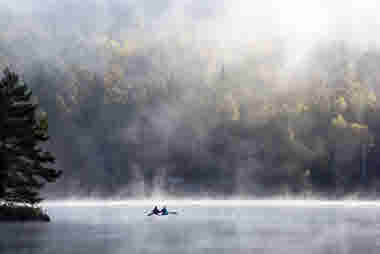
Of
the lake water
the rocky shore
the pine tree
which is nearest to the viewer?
the lake water

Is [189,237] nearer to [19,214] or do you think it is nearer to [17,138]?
[17,138]

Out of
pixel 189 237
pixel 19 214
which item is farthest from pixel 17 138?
pixel 189 237

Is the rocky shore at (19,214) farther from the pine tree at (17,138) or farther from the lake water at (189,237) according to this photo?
the pine tree at (17,138)

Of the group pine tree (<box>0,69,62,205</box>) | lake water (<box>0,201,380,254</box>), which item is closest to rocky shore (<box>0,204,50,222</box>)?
lake water (<box>0,201,380,254</box>)

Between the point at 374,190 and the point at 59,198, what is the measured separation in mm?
69393

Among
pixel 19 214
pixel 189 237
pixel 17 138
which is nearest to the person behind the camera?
pixel 189 237

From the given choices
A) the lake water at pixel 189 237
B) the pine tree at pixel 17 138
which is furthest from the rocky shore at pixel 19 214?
the pine tree at pixel 17 138

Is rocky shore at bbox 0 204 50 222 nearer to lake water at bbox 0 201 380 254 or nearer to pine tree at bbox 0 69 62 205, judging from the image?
lake water at bbox 0 201 380 254

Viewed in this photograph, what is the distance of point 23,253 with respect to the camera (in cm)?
5169

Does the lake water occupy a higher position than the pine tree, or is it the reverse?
the pine tree

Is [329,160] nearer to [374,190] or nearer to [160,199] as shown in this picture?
[374,190]

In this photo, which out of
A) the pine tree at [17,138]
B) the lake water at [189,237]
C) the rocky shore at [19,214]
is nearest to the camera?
the lake water at [189,237]

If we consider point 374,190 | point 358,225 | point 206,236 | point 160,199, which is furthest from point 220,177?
point 206,236

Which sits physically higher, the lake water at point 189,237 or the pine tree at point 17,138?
the pine tree at point 17,138
